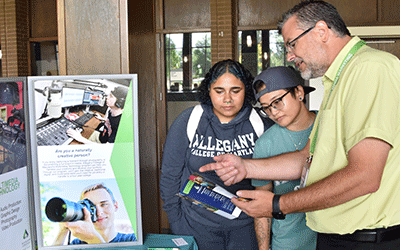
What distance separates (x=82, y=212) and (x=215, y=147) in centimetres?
80

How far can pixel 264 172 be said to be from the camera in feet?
6.41

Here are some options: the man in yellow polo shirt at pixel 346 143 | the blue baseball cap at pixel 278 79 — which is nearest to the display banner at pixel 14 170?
the man in yellow polo shirt at pixel 346 143

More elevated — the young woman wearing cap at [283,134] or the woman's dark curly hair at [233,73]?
the woman's dark curly hair at [233,73]

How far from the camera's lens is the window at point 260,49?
16.9ft

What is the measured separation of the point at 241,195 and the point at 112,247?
618 millimetres

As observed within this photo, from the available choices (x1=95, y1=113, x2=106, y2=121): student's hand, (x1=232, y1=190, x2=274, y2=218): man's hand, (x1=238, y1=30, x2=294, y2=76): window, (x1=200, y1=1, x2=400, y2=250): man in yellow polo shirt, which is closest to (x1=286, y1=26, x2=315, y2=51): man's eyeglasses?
(x1=200, y1=1, x2=400, y2=250): man in yellow polo shirt

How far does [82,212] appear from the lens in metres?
1.68

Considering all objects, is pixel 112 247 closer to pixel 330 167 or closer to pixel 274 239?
pixel 274 239

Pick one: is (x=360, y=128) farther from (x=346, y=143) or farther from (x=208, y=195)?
(x=208, y=195)

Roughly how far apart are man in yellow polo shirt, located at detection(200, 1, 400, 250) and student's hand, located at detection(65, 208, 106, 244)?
2.18 feet

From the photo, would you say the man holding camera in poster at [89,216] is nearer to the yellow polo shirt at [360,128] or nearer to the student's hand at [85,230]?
the student's hand at [85,230]

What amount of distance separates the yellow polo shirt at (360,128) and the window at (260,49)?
3.79m

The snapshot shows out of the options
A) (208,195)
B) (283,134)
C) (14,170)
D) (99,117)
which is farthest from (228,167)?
(14,170)

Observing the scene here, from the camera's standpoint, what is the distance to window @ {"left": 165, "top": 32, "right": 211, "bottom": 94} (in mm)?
5281
